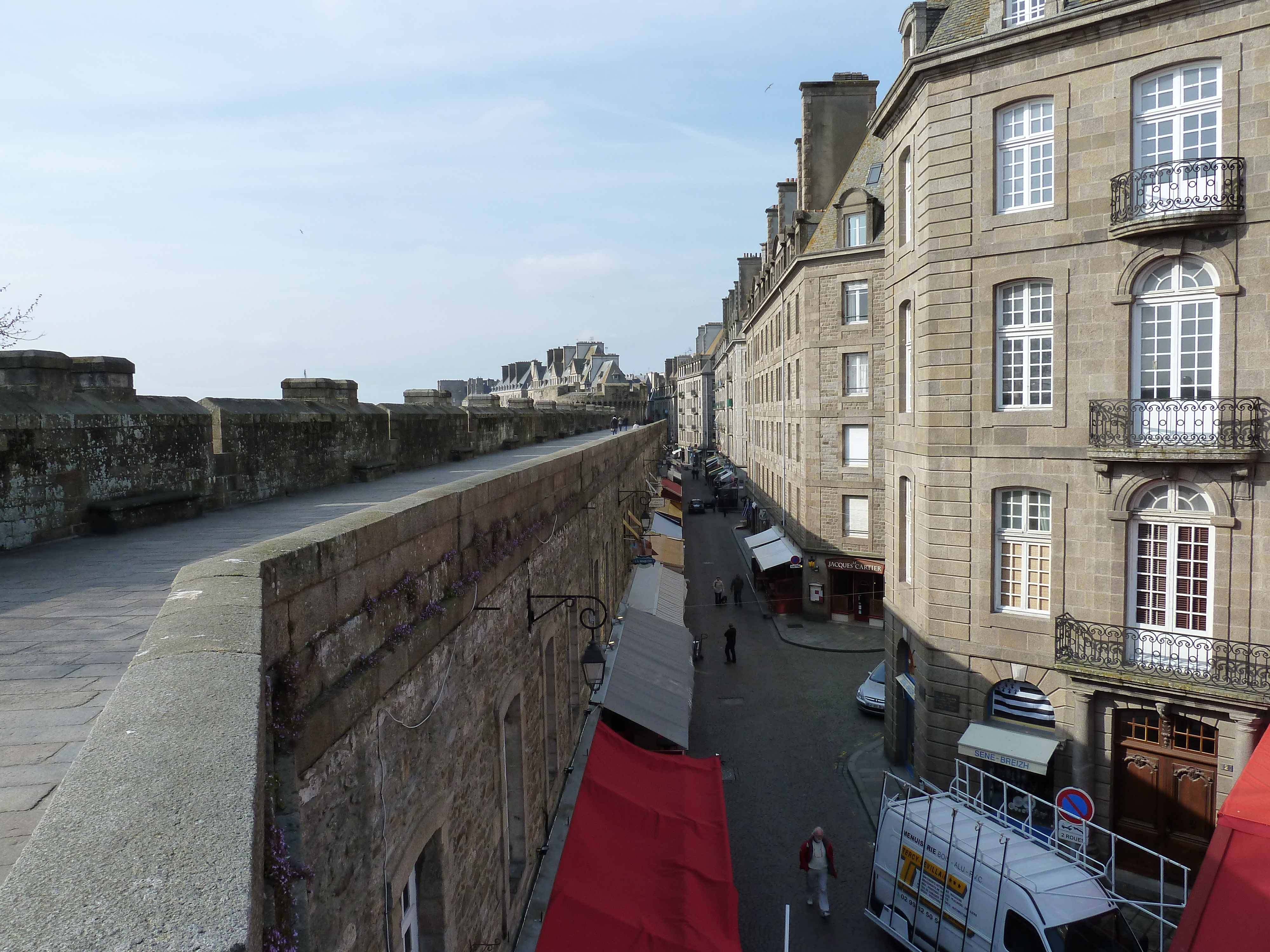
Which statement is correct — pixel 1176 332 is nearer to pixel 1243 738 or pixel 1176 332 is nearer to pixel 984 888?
pixel 1243 738

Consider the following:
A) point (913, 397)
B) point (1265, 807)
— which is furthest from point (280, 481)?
Answer: point (1265, 807)

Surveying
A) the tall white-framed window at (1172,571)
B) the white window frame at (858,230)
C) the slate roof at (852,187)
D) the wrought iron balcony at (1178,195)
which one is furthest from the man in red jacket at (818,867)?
the slate roof at (852,187)

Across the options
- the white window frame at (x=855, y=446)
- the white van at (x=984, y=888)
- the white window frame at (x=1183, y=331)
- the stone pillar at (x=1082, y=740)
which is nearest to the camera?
the white van at (x=984, y=888)

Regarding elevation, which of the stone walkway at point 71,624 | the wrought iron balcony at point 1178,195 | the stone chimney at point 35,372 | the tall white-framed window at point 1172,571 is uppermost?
the wrought iron balcony at point 1178,195

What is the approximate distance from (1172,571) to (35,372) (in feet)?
44.8

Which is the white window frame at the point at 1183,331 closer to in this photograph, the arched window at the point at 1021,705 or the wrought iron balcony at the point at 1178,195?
the wrought iron balcony at the point at 1178,195

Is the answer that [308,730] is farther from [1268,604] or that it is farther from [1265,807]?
[1268,604]

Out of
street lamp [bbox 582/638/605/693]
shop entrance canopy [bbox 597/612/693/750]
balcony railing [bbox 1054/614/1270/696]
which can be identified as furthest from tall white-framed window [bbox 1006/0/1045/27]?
shop entrance canopy [bbox 597/612/693/750]

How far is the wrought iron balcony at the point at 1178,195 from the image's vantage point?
37.6 ft

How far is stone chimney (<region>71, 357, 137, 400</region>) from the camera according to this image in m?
7.27

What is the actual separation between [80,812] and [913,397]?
14.5 m

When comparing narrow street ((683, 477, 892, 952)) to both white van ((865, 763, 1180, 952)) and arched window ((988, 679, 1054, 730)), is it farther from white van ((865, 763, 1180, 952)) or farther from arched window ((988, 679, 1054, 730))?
arched window ((988, 679, 1054, 730))

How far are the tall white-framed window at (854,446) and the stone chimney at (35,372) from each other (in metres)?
22.5

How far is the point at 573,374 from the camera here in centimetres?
11031
